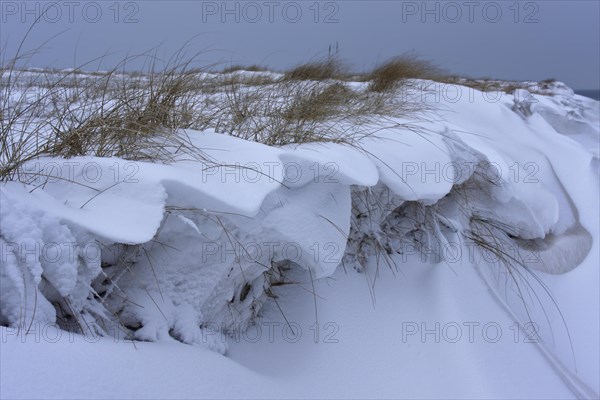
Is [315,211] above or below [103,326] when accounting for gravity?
above

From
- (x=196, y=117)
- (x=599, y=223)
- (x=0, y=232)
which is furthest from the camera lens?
(x=599, y=223)

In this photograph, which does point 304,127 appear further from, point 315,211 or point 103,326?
point 103,326

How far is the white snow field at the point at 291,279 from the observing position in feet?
3.41

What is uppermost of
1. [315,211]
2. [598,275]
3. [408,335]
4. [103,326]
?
[315,211]

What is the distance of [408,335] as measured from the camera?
65.7 inches

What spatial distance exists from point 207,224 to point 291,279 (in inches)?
17.4

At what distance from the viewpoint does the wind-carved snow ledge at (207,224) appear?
1054 mm

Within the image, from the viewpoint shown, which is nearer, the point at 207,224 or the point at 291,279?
the point at 207,224

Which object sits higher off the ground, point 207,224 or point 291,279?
point 207,224

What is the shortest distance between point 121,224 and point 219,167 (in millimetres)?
380

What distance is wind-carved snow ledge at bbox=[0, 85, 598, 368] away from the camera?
1.05m

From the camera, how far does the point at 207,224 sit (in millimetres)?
1336

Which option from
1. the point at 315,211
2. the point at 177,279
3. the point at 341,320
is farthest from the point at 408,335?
the point at 177,279

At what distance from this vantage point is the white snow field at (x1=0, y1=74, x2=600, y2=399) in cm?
104
